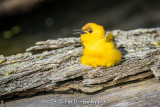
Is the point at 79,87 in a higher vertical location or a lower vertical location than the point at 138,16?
lower

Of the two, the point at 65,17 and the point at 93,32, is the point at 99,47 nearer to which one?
the point at 93,32

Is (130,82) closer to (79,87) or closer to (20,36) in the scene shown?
(79,87)

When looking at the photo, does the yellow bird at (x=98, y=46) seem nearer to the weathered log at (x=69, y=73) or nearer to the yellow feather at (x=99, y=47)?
the yellow feather at (x=99, y=47)

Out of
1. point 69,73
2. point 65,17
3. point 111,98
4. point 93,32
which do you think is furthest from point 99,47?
point 65,17

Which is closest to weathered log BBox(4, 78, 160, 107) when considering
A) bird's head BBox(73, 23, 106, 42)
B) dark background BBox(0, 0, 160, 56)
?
bird's head BBox(73, 23, 106, 42)

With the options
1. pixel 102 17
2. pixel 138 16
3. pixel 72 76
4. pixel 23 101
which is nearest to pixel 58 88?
pixel 72 76

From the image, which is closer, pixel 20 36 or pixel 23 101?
pixel 23 101

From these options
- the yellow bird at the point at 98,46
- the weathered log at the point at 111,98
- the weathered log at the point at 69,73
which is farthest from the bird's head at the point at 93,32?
the weathered log at the point at 111,98

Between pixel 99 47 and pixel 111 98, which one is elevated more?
pixel 99 47
